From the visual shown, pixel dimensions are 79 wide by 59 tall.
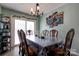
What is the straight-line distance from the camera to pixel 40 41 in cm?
179

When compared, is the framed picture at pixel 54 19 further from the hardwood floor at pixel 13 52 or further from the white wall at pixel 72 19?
the hardwood floor at pixel 13 52

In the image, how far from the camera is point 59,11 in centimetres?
179

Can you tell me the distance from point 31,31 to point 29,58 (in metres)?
0.49

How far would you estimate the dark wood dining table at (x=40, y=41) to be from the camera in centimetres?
176

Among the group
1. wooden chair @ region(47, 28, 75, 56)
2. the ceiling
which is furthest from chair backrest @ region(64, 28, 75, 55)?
the ceiling

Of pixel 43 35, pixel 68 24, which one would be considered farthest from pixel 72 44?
pixel 43 35

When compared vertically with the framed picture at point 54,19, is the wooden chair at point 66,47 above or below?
below

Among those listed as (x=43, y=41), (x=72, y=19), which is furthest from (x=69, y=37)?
(x=43, y=41)

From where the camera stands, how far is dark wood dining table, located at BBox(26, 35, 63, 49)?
1757 mm

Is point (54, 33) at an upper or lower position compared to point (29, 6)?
lower

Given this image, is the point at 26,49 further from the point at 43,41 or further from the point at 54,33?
the point at 54,33

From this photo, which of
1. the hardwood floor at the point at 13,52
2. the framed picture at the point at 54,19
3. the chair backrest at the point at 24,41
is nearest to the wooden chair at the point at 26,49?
the chair backrest at the point at 24,41

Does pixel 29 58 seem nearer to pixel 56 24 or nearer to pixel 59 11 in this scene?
pixel 56 24

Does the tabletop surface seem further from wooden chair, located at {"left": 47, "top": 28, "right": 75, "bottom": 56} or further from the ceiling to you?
the ceiling
